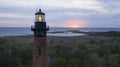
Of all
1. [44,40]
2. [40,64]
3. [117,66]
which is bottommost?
[117,66]

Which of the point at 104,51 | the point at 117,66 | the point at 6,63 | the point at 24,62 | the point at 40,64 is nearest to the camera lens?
the point at 40,64

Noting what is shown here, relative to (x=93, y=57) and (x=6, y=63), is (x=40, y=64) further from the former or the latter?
(x=93, y=57)

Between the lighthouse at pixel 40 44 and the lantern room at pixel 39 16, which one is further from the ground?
the lantern room at pixel 39 16

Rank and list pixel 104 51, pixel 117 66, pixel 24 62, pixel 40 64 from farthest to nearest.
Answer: pixel 104 51 < pixel 24 62 < pixel 117 66 < pixel 40 64

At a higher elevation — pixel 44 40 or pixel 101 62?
pixel 44 40

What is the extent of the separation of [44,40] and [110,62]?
14.7 metres

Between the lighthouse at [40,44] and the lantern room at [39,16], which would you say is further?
the lantern room at [39,16]

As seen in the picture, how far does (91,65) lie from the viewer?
91.1 feet

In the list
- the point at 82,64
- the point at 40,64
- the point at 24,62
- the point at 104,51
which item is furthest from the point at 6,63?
the point at 104,51

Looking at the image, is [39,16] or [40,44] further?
[39,16]

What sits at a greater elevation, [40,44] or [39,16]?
[39,16]

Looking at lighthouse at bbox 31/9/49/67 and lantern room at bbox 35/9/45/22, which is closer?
lighthouse at bbox 31/9/49/67

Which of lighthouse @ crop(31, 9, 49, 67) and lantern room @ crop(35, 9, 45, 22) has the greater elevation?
lantern room @ crop(35, 9, 45, 22)

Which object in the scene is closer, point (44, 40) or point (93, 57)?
point (44, 40)
